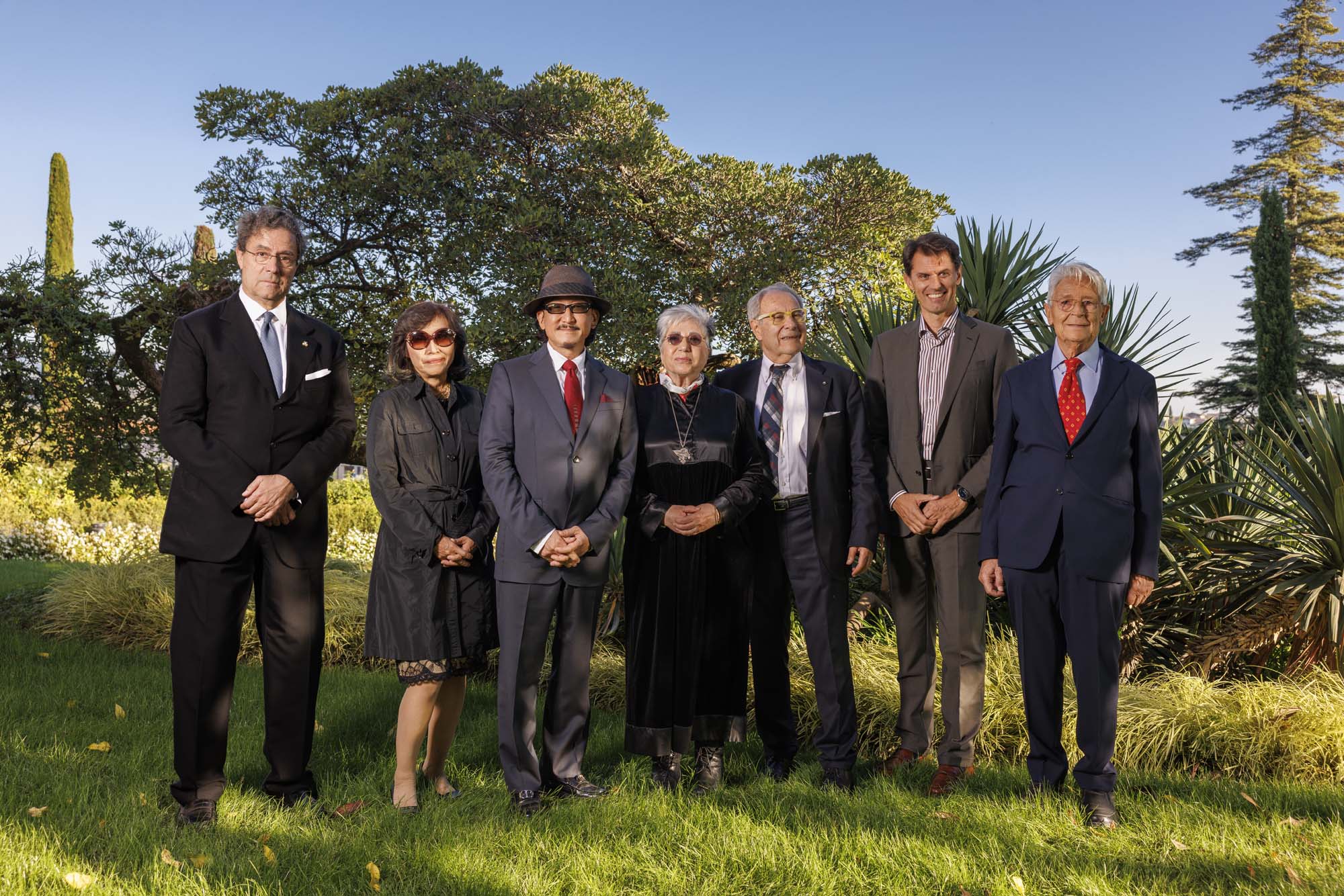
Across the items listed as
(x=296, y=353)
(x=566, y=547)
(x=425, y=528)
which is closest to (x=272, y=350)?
(x=296, y=353)

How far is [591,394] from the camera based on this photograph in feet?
13.7

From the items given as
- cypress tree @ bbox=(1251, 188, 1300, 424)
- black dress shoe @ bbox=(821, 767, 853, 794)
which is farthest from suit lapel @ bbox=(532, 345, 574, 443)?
cypress tree @ bbox=(1251, 188, 1300, 424)

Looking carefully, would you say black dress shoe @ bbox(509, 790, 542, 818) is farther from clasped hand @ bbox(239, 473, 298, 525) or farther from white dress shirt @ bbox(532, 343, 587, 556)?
white dress shirt @ bbox(532, 343, 587, 556)

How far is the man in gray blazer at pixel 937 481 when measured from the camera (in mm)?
4477

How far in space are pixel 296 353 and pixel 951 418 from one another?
2824mm

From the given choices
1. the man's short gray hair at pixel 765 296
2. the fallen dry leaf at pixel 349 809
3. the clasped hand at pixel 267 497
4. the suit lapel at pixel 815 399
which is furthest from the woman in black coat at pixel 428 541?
the suit lapel at pixel 815 399

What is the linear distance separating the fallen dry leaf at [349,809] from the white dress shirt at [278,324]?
1663 millimetres

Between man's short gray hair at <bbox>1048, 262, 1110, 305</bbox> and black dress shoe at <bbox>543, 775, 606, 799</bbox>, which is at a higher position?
man's short gray hair at <bbox>1048, 262, 1110, 305</bbox>

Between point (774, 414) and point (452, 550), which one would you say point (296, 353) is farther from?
point (774, 414)

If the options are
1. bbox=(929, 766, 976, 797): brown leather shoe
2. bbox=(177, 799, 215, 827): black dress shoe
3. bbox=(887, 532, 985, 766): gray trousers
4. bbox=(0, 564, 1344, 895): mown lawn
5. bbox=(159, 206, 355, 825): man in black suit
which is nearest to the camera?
bbox=(0, 564, 1344, 895): mown lawn

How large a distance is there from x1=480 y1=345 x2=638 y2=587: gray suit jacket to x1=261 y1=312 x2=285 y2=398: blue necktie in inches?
31.8

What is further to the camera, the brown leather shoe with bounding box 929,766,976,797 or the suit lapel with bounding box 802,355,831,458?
the suit lapel with bounding box 802,355,831,458

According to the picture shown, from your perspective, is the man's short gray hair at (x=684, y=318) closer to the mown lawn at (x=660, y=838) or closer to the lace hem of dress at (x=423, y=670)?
the lace hem of dress at (x=423, y=670)

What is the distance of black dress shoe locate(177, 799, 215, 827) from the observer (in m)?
Answer: 3.71
